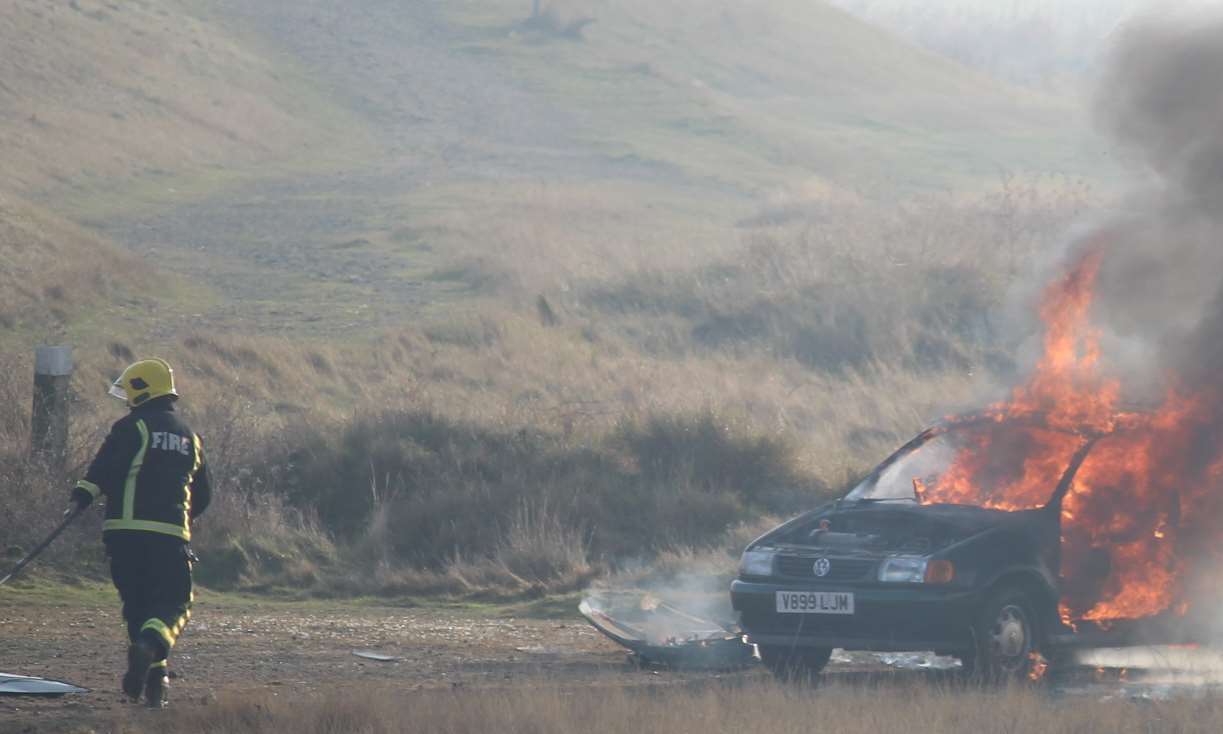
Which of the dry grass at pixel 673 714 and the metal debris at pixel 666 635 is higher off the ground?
the metal debris at pixel 666 635

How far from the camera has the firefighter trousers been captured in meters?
8.48

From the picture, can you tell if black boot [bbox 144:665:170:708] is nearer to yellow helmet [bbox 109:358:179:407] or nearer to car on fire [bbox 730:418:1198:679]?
yellow helmet [bbox 109:358:179:407]

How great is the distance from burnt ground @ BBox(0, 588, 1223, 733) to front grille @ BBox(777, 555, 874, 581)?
68cm

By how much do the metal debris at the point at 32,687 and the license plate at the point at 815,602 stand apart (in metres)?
Result: 3.88

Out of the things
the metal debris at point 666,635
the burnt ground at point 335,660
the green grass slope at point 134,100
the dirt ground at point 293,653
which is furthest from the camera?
the green grass slope at point 134,100

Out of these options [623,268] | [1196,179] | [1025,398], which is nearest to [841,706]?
[1025,398]

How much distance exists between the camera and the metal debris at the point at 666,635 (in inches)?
415

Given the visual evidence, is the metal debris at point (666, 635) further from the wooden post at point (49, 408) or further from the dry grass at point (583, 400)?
the wooden post at point (49, 408)

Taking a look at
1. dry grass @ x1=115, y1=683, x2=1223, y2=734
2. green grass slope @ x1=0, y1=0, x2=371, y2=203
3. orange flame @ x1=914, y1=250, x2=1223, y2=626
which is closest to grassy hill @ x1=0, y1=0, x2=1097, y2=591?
green grass slope @ x1=0, y1=0, x2=371, y2=203

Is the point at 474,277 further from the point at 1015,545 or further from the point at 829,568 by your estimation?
the point at 1015,545

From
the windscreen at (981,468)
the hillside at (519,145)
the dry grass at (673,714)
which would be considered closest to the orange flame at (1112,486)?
the windscreen at (981,468)

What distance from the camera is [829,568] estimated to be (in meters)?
9.62

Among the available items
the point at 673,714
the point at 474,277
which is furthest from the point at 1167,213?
the point at 474,277

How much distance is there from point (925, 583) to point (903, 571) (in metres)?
0.15
